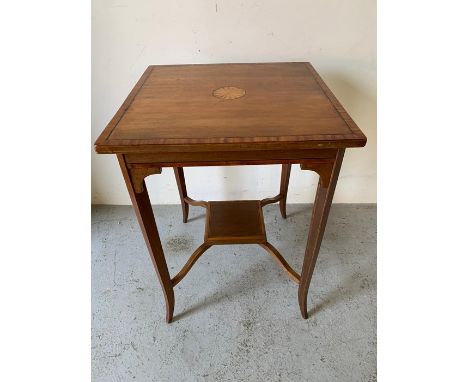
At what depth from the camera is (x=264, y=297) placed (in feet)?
4.81

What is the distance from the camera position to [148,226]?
1.17 m

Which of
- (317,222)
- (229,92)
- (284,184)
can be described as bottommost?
(284,184)

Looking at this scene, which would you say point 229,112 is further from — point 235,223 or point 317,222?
point 235,223

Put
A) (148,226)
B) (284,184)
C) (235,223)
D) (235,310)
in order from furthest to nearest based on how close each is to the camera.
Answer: (284,184), (235,223), (235,310), (148,226)

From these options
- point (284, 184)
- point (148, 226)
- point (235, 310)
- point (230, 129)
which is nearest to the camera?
point (230, 129)

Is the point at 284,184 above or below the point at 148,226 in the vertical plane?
below

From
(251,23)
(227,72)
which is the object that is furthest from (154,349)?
(251,23)

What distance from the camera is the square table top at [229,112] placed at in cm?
94

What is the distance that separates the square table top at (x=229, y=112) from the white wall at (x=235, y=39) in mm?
188

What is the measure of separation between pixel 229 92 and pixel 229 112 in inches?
6.9

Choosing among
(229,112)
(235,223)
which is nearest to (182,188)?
(235,223)

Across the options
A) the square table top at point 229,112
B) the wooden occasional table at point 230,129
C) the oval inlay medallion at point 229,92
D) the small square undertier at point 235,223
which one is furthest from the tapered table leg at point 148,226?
the oval inlay medallion at point 229,92

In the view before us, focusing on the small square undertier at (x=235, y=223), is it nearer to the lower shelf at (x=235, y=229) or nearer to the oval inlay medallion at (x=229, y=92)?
the lower shelf at (x=235, y=229)

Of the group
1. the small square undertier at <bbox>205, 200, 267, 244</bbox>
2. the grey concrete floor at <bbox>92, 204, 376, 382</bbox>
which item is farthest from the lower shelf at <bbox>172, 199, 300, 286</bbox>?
the grey concrete floor at <bbox>92, 204, 376, 382</bbox>
